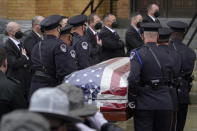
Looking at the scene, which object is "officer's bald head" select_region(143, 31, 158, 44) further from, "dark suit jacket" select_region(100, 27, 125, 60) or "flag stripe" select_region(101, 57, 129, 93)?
"dark suit jacket" select_region(100, 27, 125, 60)

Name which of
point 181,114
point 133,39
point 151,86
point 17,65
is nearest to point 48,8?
point 133,39

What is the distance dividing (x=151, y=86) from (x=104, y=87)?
0.73 metres

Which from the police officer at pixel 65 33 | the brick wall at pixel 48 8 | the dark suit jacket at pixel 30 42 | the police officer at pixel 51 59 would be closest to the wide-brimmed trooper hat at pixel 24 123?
the police officer at pixel 51 59

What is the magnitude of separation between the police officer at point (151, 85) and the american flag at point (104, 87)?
0.91 ft

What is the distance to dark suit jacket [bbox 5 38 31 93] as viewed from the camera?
8367mm

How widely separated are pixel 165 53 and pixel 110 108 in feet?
3.27

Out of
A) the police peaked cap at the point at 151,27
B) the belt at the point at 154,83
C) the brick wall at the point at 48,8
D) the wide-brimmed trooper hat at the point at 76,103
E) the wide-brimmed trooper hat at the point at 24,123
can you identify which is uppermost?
the wide-brimmed trooper hat at the point at 24,123

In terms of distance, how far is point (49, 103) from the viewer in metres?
3.08

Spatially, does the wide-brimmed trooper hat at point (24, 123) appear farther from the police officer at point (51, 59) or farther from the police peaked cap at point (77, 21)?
the police peaked cap at point (77, 21)

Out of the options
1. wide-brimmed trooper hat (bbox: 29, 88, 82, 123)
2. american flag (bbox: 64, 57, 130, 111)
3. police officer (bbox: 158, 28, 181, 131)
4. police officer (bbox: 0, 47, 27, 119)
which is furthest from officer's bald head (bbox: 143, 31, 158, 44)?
wide-brimmed trooper hat (bbox: 29, 88, 82, 123)

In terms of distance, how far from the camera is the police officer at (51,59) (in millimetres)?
7152

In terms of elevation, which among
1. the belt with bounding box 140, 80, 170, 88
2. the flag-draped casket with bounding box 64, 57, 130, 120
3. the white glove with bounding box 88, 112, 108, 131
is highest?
the white glove with bounding box 88, 112, 108, 131

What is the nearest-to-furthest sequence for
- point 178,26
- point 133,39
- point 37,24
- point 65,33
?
point 178,26
point 65,33
point 37,24
point 133,39

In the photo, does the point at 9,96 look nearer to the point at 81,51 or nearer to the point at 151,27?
the point at 151,27
